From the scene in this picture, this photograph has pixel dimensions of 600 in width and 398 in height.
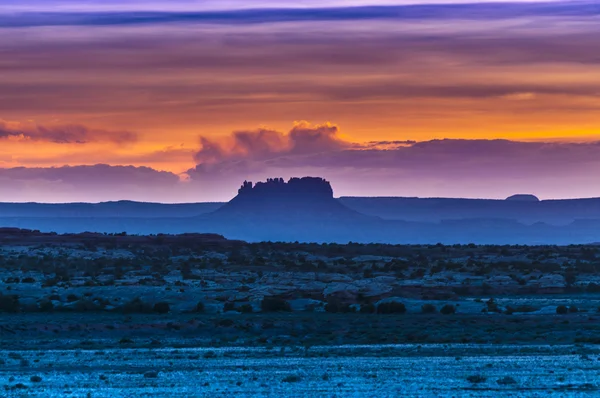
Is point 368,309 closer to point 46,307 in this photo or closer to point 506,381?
point 46,307

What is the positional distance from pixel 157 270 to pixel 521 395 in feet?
184

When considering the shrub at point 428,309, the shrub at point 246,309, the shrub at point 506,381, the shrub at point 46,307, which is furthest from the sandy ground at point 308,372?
the shrub at point 46,307

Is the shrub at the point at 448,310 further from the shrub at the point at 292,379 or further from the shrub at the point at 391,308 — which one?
the shrub at the point at 292,379

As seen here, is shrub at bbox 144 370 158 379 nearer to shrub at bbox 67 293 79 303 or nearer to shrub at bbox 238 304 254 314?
shrub at bbox 238 304 254 314

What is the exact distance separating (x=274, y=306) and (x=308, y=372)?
2442 centimetres

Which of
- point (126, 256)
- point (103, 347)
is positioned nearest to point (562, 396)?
point (103, 347)

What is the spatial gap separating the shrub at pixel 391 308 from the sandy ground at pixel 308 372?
14.0 m

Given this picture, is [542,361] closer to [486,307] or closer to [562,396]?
[562,396]

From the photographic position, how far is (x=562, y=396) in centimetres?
2389

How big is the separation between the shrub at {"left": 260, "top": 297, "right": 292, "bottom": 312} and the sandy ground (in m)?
15.9

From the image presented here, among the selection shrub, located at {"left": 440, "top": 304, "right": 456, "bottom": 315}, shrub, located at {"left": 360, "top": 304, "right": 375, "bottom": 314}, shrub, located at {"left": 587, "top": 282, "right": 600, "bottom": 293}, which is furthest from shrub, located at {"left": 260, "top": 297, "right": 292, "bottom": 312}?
shrub, located at {"left": 587, "top": 282, "right": 600, "bottom": 293}

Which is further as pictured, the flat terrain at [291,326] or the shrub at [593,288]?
the shrub at [593,288]

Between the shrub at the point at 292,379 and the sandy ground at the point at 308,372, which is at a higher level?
the shrub at the point at 292,379

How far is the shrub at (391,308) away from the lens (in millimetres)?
51812
